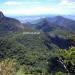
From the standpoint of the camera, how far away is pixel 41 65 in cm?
19675

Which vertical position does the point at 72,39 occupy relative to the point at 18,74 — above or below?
above

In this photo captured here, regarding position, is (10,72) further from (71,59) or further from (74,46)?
(74,46)

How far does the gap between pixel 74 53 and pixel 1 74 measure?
5.90 metres

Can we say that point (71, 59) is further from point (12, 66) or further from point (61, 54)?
point (12, 66)

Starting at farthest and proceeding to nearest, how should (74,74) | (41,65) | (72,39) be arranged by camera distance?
1. (41,65)
2. (74,74)
3. (72,39)

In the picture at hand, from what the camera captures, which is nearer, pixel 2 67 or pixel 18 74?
pixel 2 67

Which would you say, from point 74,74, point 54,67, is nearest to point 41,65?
point 54,67

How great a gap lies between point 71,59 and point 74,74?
6298 millimetres

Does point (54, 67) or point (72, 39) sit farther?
point (54, 67)

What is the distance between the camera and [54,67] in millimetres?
169875

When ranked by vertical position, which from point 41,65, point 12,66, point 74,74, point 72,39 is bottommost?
point 41,65

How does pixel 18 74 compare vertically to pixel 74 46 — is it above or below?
below

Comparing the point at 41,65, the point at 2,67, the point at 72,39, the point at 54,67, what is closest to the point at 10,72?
the point at 2,67

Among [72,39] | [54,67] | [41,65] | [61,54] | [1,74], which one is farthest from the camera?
[41,65]
